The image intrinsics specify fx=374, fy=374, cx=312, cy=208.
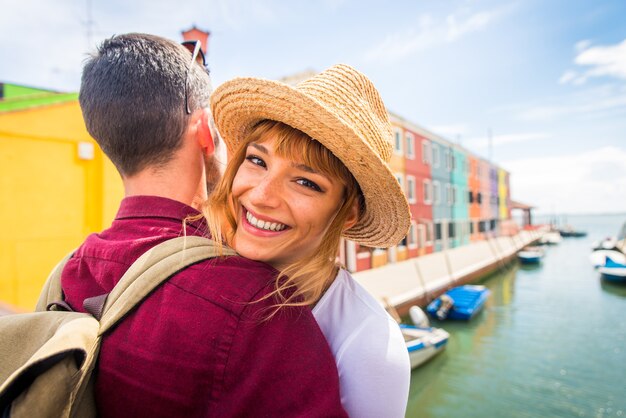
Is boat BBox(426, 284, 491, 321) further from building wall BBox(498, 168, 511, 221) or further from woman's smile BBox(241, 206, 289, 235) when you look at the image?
building wall BBox(498, 168, 511, 221)

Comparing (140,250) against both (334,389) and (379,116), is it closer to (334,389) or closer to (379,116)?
(334,389)

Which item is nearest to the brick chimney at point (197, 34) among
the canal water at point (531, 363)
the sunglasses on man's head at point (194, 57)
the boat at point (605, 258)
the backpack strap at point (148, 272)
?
the sunglasses on man's head at point (194, 57)

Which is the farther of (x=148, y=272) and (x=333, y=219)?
(x=333, y=219)

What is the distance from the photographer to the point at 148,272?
0.96m

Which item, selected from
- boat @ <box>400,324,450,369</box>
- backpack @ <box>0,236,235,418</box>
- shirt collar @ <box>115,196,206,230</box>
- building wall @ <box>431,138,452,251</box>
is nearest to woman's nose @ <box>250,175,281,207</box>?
shirt collar @ <box>115,196,206,230</box>

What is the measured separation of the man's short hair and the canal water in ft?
35.3

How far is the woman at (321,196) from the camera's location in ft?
3.86

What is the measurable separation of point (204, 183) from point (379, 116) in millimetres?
796

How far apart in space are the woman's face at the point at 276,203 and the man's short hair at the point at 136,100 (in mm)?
310

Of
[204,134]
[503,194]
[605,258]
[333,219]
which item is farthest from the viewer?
[503,194]

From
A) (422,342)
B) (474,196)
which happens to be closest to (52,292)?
(422,342)

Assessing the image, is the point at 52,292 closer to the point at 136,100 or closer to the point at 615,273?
the point at 136,100

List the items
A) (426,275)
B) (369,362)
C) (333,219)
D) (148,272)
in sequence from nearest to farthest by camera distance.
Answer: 1. (148,272)
2. (369,362)
3. (333,219)
4. (426,275)

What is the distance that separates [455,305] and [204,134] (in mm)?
16041
